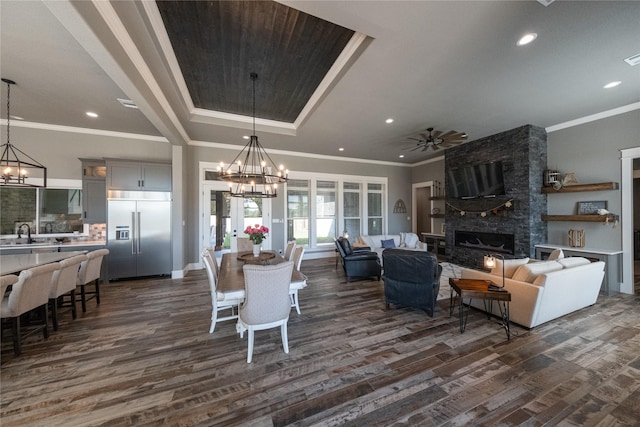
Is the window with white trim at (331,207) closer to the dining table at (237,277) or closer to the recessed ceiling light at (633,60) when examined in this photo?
the dining table at (237,277)

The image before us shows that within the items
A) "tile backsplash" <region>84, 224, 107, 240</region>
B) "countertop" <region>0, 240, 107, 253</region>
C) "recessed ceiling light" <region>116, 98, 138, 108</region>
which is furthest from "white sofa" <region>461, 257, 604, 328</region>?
"tile backsplash" <region>84, 224, 107, 240</region>

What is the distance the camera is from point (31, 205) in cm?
456

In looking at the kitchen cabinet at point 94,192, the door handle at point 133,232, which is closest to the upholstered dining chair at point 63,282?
the door handle at point 133,232

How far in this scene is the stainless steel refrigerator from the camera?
461 centimetres

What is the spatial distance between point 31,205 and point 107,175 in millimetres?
1677

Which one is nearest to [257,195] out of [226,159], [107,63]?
[107,63]

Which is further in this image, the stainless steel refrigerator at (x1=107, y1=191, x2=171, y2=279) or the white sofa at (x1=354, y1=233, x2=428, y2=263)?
the white sofa at (x1=354, y1=233, x2=428, y2=263)

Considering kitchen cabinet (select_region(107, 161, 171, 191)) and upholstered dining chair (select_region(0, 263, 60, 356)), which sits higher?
kitchen cabinet (select_region(107, 161, 171, 191))

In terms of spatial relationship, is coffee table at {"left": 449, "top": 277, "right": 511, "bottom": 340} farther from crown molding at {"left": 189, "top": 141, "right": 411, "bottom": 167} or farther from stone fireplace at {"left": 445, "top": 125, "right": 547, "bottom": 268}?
crown molding at {"left": 189, "top": 141, "right": 411, "bottom": 167}

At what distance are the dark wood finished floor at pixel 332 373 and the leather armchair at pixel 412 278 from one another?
0.80 ft

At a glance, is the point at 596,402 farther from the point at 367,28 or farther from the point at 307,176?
the point at 307,176

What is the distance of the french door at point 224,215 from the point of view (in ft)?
19.0

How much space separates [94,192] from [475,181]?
28.8ft

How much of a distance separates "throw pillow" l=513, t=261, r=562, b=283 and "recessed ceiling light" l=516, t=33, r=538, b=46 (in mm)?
2559
